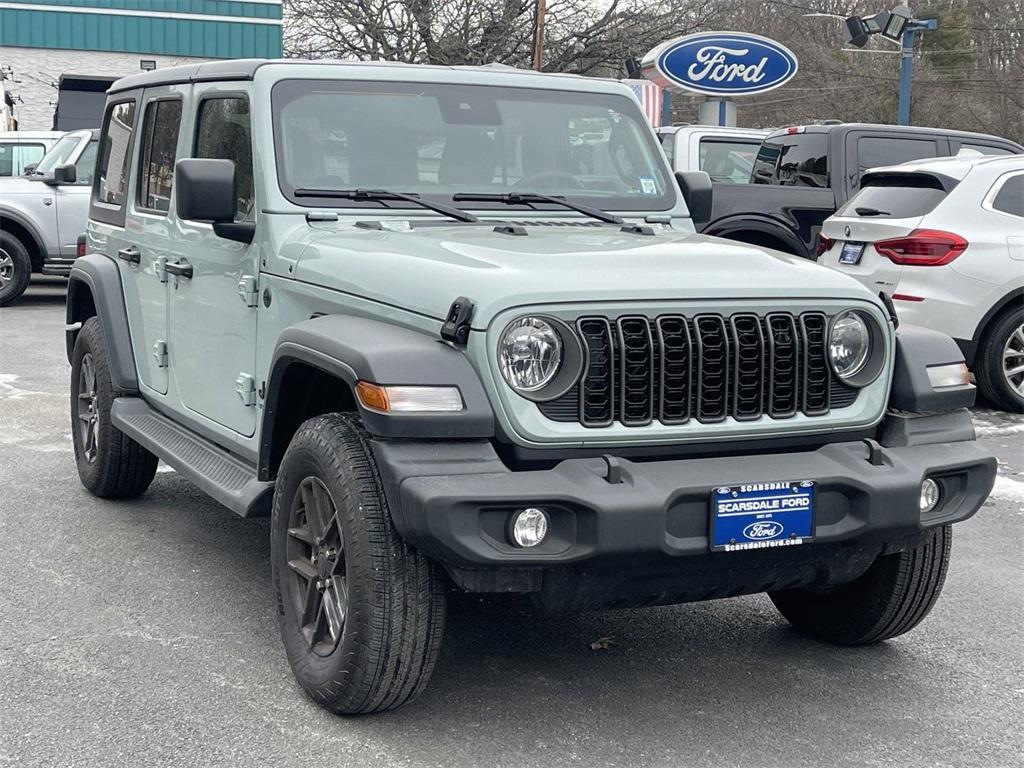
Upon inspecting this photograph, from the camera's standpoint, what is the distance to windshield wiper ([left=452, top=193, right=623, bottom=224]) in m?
4.84

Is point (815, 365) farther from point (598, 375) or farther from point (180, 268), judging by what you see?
point (180, 268)

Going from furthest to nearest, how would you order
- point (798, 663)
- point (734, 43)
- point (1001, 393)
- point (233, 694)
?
point (734, 43)
point (1001, 393)
point (798, 663)
point (233, 694)

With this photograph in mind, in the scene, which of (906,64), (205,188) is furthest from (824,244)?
(906,64)

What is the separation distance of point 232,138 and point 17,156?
39.9 ft

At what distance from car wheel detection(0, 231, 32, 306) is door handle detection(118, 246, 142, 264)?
9133 millimetres

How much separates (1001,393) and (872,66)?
120 ft

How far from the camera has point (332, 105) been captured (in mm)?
4871

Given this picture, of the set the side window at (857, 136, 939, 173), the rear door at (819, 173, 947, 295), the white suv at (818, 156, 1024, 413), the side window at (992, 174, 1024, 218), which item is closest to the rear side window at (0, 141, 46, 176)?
the side window at (857, 136, 939, 173)

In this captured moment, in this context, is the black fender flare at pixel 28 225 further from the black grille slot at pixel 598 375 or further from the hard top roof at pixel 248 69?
the black grille slot at pixel 598 375

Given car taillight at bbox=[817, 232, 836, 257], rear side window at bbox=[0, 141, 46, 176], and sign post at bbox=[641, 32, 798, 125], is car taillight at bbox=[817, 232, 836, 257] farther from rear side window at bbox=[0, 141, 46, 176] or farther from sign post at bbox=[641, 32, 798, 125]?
sign post at bbox=[641, 32, 798, 125]

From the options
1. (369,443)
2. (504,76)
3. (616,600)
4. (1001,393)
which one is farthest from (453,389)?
(1001,393)

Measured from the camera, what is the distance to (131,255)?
592cm

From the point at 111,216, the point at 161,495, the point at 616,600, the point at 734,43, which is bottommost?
the point at 161,495

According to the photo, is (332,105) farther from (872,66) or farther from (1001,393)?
(872,66)
